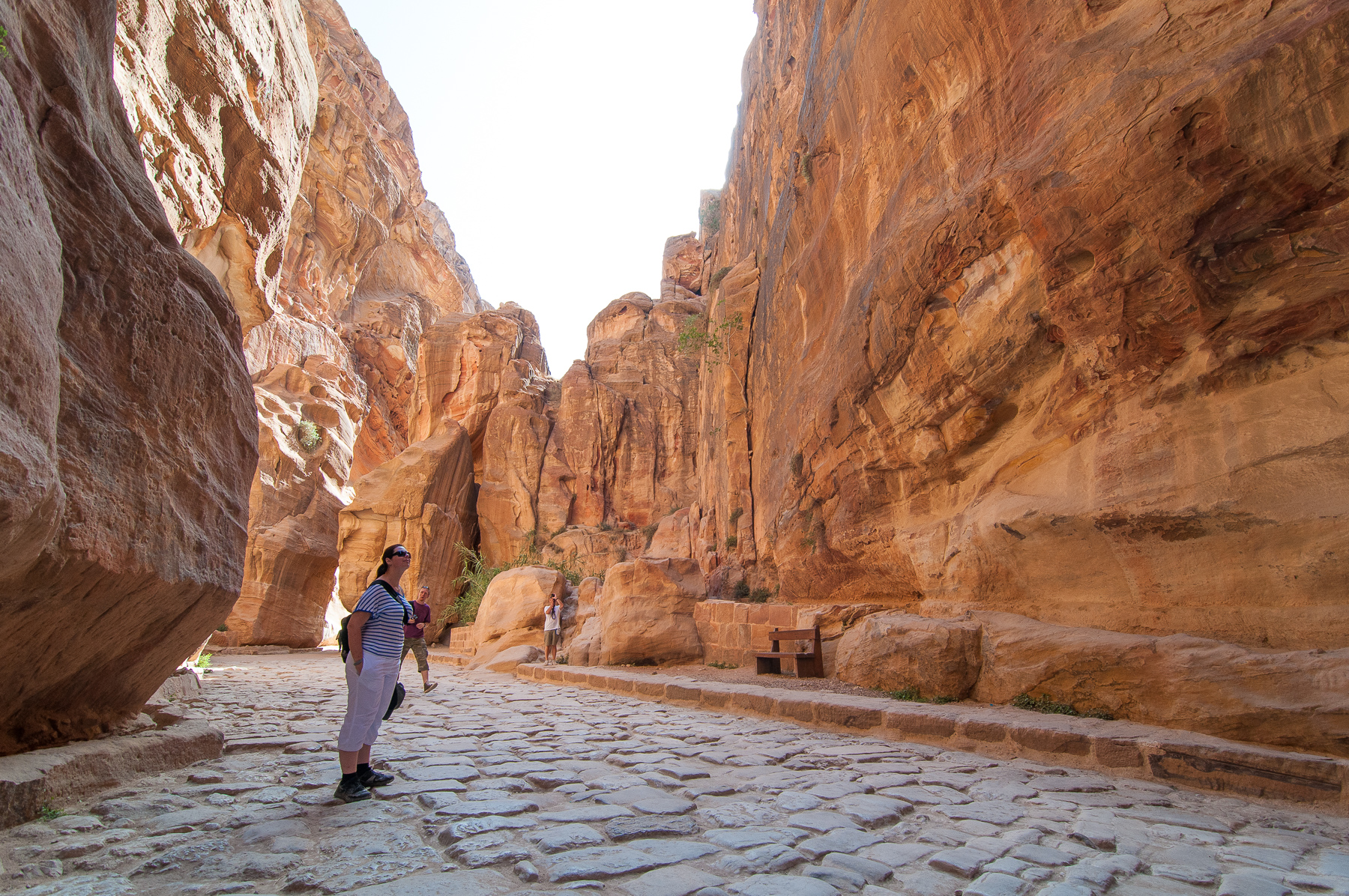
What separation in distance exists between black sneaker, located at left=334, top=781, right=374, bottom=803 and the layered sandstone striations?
1529 millimetres

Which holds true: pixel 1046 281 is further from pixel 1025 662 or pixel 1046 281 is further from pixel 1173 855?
pixel 1173 855

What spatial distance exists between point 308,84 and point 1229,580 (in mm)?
15724

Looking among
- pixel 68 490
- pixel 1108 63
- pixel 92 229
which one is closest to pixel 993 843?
pixel 68 490

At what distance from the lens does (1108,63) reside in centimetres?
577

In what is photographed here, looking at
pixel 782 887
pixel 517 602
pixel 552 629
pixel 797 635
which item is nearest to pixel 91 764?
pixel 782 887

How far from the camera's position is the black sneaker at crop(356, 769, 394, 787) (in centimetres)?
368

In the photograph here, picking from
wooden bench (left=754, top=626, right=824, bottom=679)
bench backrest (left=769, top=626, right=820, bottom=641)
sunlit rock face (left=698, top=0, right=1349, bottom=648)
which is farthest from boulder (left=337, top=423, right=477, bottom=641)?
sunlit rock face (left=698, top=0, right=1349, bottom=648)

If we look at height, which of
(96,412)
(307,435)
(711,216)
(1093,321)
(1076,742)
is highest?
(711,216)

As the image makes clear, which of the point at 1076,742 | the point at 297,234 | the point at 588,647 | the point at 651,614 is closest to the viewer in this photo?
the point at 1076,742

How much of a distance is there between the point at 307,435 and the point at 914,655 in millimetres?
22632

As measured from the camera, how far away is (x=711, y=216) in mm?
30781

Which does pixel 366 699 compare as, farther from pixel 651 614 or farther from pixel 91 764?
pixel 651 614

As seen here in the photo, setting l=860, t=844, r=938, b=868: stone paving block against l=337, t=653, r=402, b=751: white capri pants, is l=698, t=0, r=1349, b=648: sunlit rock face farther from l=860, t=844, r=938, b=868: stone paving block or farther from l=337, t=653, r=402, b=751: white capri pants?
l=337, t=653, r=402, b=751: white capri pants

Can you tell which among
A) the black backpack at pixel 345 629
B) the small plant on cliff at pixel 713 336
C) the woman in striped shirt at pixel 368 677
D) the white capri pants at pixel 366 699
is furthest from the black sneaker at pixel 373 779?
the small plant on cliff at pixel 713 336
